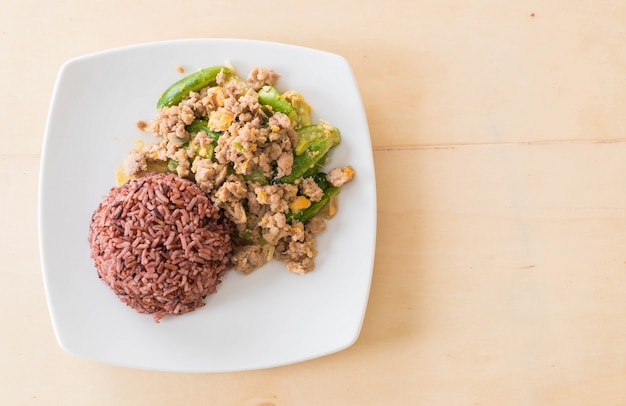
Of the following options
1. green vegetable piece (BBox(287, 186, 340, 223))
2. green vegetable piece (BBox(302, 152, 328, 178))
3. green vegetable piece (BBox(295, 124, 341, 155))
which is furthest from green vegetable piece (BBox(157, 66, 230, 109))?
green vegetable piece (BBox(287, 186, 340, 223))

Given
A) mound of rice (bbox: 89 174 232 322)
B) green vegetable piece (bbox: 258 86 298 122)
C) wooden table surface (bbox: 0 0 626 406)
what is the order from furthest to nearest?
wooden table surface (bbox: 0 0 626 406) < green vegetable piece (bbox: 258 86 298 122) < mound of rice (bbox: 89 174 232 322)

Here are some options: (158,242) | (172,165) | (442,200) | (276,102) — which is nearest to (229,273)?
(158,242)

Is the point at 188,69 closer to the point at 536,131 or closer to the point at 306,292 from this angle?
the point at 306,292

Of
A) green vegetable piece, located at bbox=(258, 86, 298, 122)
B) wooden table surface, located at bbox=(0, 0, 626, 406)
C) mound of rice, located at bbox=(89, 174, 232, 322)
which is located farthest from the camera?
wooden table surface, located at bbox=(0, 0, 626, 406)

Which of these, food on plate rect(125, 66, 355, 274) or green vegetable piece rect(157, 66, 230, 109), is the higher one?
green vegetable piece rect(157, 66, 230, 109)

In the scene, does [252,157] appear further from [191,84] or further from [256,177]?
[191,84]

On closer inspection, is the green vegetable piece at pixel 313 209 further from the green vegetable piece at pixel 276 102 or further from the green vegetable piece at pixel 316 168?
the green vegetable piece at pixel 276 102

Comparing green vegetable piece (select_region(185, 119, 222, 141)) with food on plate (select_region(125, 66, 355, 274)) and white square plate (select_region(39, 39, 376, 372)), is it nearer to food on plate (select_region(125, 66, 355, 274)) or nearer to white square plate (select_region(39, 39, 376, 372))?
food on plate (select_region(125, 66, 355, 274))
